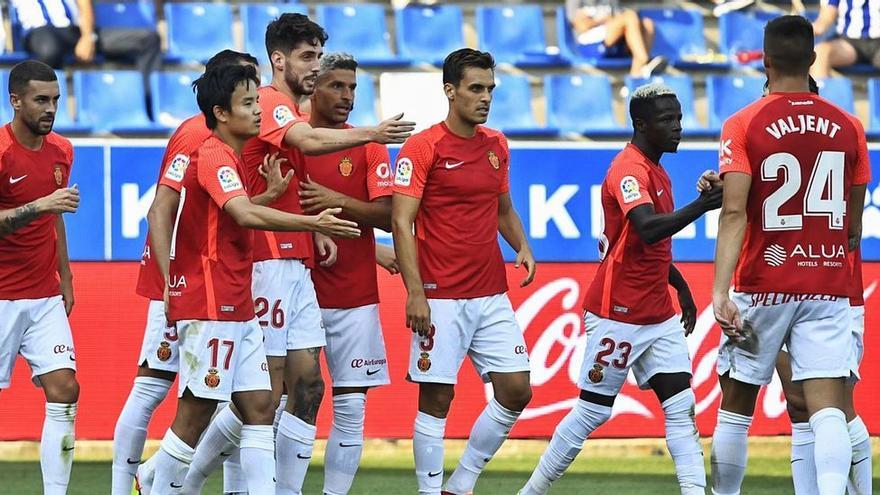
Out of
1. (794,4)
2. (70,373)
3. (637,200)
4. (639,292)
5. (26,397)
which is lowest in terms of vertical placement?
(26,397)

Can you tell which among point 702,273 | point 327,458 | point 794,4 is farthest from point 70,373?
point 794,4

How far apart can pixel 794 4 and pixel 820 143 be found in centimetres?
977

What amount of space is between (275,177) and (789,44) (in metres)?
2.33

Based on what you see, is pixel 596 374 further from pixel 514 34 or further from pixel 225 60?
pixel 514 34

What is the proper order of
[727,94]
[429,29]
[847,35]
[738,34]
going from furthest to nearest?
[738,34] → [847,35] → [429,29] → [727,94]

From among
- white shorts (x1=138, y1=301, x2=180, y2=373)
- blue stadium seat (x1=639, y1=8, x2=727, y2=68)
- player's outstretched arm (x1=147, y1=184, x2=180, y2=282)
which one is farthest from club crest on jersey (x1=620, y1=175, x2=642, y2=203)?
blue stadium seat (x1=639, y1=8, x2=727, y2=68)

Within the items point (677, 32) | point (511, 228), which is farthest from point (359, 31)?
point (511, 228)

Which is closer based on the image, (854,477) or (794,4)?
(854,477)

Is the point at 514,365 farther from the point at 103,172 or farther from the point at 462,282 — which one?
the point at 103,172

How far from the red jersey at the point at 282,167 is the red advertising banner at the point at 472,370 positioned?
9.01 ft

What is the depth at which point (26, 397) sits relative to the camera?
938 cm

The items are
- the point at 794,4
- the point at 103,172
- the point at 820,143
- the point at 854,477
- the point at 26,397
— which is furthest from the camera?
the point at 794,4

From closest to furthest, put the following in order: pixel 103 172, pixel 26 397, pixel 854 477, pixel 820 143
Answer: pixel 820 143 → pixel 854 477 → pixel 26 397 → pixel 103 172

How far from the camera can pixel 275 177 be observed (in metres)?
6.54
